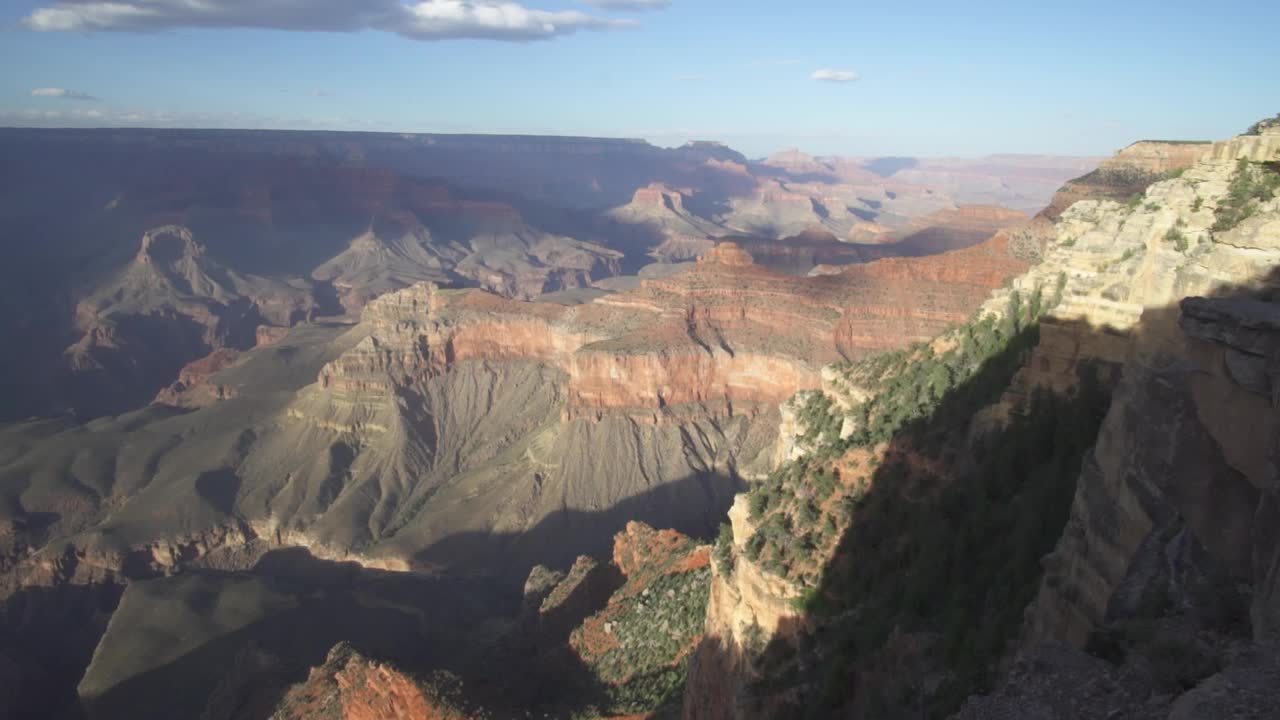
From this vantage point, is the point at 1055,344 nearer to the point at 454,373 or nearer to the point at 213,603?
the point at 213,603

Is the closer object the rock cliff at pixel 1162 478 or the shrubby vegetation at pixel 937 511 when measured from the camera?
the rock cliff at pixel 1162 478

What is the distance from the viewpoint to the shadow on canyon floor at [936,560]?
1645cm

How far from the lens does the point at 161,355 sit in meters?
140

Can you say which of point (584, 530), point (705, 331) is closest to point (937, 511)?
point (584, 530)

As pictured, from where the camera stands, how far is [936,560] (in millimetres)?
19984

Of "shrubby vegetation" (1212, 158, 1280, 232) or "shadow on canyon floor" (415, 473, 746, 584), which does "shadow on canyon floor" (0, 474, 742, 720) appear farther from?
"shrubby vegetation" (1212, 158, 1280, 232)

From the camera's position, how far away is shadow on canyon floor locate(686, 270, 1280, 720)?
648 inches

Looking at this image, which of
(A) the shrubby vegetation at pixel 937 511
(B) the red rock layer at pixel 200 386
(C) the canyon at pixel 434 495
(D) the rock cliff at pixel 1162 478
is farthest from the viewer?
(B) the red rock layer at pixel 200 386

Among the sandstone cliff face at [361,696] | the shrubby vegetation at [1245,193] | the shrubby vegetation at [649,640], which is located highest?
the shrubby vegetation at [1245,193]

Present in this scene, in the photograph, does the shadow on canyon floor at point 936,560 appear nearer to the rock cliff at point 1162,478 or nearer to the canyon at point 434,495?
the rock cliff at point 1162,478

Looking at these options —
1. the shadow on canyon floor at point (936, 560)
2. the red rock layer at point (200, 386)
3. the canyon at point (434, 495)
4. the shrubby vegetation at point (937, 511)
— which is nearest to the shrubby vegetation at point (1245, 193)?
the shadow on canyon floor at point (936, 560)

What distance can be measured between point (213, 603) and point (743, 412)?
147ft

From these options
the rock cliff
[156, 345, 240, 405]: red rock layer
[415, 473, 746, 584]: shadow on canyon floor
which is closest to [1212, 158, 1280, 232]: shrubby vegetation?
the rock cliff

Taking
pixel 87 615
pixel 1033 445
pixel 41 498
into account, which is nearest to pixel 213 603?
pixel 87 615
